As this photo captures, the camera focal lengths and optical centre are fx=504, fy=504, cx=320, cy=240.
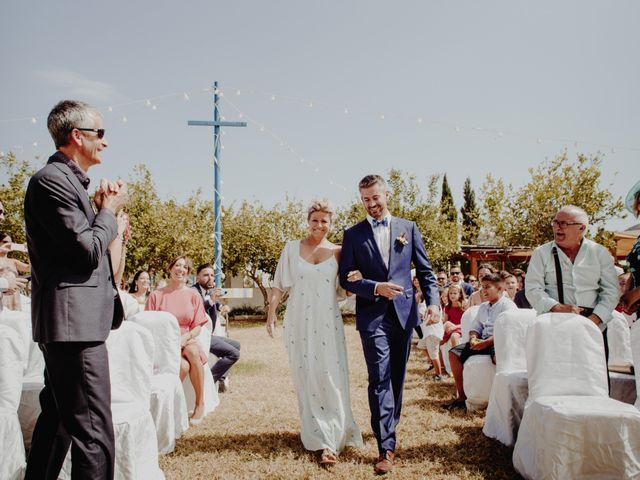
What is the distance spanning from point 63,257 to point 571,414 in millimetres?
2928

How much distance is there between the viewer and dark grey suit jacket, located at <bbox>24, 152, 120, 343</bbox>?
212 cm

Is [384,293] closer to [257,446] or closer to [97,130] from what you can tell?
[257,446]

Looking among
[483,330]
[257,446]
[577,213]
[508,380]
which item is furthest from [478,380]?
[257,446]

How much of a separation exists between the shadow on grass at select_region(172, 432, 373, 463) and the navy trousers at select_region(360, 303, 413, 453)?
0.31 meters

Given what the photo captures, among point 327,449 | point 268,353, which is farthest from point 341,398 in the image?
point 268,353

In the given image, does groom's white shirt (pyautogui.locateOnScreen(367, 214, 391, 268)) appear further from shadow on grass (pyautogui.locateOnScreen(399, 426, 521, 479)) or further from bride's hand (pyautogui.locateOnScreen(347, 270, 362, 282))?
shadow on grass (pyautogui.locateOnScreen(399, 426, 521, 479))

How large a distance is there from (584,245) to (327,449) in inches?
98.7

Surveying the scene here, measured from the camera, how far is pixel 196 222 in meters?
23.4

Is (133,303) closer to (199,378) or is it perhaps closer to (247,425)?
(199,378)

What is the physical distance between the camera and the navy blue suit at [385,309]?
12.2ft

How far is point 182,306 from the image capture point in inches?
216

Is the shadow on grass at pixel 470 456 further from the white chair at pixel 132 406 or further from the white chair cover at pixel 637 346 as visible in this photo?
the white chair at pixel 132 406

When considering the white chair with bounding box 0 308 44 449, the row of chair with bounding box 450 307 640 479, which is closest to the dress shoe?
the row of chair with bounding box 450 307 640 479

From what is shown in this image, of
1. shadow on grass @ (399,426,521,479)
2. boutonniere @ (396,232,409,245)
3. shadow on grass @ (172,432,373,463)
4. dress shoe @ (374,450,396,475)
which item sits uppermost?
boutonniere @ (396,232,409,245)
